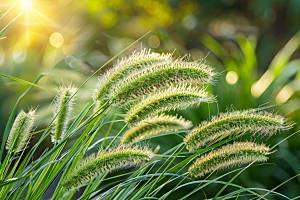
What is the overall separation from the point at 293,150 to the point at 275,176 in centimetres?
32

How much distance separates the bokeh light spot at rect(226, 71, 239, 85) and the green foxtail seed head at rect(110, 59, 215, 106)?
5.30 feet

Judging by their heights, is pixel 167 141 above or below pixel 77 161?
above

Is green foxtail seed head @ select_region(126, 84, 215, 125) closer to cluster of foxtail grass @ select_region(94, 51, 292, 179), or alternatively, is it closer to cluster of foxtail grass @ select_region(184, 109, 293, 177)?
cluster of foxtail grass @ select_region(94, 51, 292, 179)

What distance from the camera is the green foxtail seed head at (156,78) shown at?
2.91 ft

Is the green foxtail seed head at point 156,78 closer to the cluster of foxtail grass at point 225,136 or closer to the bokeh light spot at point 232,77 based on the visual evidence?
the cluster of foxtail grass at point 225,136

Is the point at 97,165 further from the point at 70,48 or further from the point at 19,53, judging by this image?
the point at 70,48

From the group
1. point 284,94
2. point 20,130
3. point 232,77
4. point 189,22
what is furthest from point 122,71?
point 189,22

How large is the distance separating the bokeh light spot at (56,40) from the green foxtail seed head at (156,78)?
12.2 ft

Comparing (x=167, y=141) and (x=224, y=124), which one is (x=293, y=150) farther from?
(x=224, y=124)

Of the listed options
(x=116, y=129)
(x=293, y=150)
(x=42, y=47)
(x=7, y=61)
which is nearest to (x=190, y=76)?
(x=116, y=129)

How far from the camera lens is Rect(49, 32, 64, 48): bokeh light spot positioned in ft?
13.6

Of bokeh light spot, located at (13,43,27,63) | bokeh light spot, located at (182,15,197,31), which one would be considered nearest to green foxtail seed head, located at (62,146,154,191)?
bokeh light spot, located at (13,43,27,63)

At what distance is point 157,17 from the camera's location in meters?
4.86

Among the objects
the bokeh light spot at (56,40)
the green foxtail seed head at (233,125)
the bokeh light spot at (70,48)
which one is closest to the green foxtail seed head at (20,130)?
the green foxtail seed head at (233,125)
